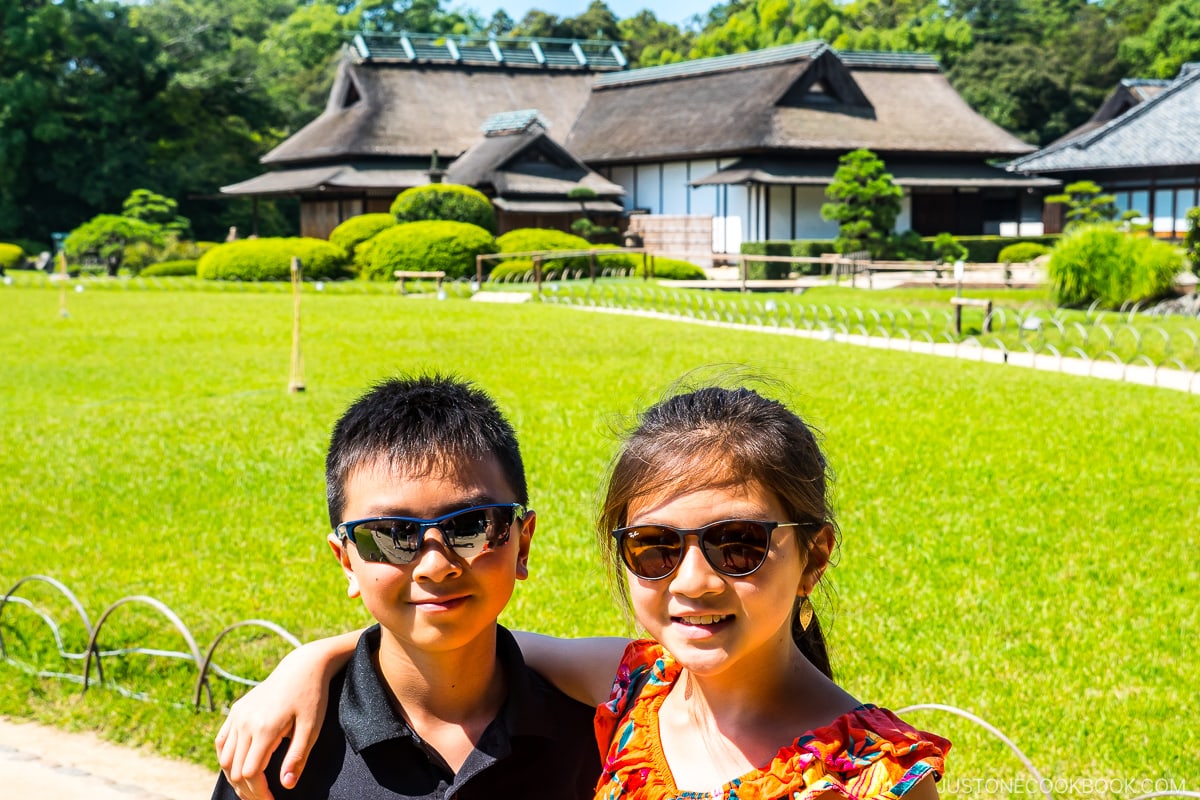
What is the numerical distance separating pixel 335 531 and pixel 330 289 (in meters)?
24.5

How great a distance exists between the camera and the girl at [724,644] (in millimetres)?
1812

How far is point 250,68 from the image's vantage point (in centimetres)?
4709

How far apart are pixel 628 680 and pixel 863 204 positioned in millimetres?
29786

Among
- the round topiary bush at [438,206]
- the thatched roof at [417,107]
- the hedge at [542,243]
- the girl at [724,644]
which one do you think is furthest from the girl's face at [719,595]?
Result: the thatched roof at [417,107]

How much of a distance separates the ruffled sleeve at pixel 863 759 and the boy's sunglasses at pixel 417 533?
0.58 m

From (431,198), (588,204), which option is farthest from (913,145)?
(431,198)

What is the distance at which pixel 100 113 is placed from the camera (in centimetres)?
4047

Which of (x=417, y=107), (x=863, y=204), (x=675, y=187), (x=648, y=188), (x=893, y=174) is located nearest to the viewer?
(x=863, y=204)

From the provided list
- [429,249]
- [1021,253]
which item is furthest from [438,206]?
[1021,253]

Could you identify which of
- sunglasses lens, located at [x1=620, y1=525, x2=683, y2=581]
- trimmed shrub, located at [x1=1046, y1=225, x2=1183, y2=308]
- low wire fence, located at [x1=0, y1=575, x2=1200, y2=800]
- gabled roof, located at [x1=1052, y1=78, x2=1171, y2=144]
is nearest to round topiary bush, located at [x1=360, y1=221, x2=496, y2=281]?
trimmed shrub, located at [x1=1046, y1=225, x2=1183, y2=308]

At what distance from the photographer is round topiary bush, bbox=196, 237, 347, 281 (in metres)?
29.1

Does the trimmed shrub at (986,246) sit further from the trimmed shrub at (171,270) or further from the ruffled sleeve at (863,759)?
the ruffled sleeve at (863,759)

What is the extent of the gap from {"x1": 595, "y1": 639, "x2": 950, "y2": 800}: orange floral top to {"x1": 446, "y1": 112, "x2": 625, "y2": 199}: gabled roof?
108 feet

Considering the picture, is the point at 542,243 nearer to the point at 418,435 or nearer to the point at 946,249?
the point at 946,249
